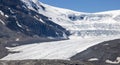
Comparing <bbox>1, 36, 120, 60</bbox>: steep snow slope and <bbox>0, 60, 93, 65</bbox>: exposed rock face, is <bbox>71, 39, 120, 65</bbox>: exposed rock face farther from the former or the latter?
<bbox>0, 60, 93, 65</bbox>: exposed rock face

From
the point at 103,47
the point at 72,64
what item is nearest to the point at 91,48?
the point at 103,47

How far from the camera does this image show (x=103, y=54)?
114938mm

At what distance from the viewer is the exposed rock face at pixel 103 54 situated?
109169 millimetres

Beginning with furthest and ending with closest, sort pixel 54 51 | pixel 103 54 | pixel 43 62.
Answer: pixel 54 51 < pixel 103 54 < pixel 43 62

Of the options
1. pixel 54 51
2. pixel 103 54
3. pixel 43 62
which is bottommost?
pixel 54 51

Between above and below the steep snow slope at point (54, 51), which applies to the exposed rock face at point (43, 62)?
above

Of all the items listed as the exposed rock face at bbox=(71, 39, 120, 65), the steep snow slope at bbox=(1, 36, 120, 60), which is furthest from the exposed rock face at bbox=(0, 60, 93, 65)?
the steep snow slope at bbox=(1, 36, 120, 60)

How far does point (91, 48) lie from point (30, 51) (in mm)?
23646

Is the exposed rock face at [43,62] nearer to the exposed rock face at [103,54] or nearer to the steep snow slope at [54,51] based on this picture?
the exposed rock face at [103,54]

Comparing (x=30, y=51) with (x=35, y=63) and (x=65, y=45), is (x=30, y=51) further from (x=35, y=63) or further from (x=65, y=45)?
(x=35, y=63)

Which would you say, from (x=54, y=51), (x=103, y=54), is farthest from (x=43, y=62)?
(x=54, y=51)

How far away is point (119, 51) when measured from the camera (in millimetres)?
115000

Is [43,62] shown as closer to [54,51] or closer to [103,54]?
[103,54]

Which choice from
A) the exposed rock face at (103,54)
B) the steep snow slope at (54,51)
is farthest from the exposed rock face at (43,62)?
the steep snow slope at (54,51)
